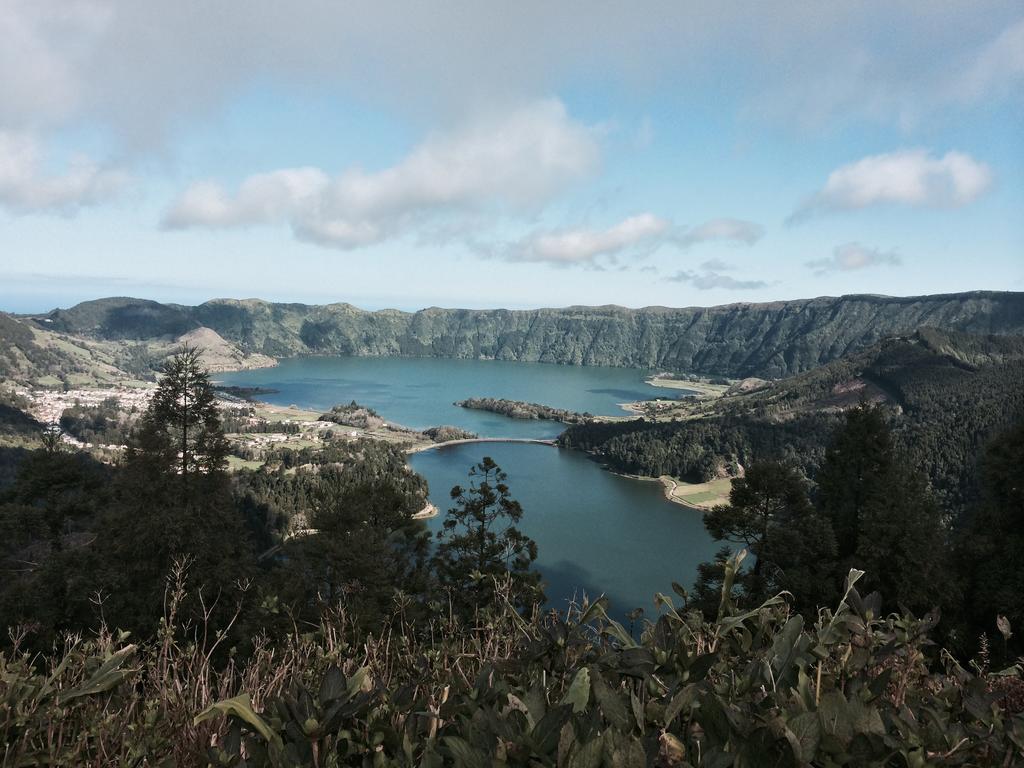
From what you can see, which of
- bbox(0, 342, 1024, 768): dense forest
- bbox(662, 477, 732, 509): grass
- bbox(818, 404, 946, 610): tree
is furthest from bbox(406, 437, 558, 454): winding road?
bbox(818, 404, 946, 610): tree

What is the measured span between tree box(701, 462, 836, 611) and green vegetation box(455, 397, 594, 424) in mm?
97785

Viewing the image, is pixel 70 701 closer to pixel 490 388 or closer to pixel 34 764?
pixel 34 764

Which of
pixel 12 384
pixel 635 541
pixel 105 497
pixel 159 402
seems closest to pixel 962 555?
pixel 159 402

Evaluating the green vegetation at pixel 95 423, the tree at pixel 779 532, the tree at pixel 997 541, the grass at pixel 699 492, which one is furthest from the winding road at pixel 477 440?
the tree at pixel 997 541

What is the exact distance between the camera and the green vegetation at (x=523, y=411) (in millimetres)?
115731

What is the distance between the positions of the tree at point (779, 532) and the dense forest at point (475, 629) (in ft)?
0.25

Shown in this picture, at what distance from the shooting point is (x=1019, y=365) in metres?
92.4

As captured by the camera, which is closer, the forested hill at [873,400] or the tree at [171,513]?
the tree at [171,513]

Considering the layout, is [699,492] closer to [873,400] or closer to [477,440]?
[477,440]

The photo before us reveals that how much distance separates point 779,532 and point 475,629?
1229cm

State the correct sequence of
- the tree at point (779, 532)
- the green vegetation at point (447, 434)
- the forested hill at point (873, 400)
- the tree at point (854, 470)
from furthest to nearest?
1. the green vegetation at point (447, 434)
2. the forested hill at point (873, 400)
3. the tree at point (854, 470)
4. the tree at point (779, 532)

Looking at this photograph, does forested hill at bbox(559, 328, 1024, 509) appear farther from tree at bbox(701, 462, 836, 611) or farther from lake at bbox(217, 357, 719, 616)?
tree at bbox(701, 462, 836, 611)

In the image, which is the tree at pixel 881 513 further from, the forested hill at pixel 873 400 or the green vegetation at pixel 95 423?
the green vegetation at pixel 95 423

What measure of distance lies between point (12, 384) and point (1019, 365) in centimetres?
19662
